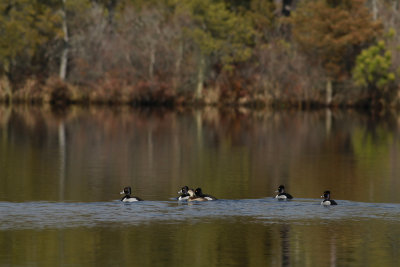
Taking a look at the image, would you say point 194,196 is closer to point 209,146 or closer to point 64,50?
point 209,146

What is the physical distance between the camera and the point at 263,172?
33594mm

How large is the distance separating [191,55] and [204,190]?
6014cm

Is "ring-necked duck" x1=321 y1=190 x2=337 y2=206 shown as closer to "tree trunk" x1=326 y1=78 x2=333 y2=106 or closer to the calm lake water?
the calm lake water

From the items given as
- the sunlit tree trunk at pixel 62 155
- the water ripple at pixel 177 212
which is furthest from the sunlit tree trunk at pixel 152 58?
the water ripple at pixel 177 212

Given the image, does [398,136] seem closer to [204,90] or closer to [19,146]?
[19,146]

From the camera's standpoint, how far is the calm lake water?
17.8m

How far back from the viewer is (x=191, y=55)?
87.2 metres

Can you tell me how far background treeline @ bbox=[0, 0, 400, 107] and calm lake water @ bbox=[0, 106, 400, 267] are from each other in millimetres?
27492

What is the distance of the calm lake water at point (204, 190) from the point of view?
1779 cm

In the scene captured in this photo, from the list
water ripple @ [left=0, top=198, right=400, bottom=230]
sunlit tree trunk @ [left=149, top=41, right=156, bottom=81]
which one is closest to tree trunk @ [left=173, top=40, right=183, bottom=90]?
sunlit tree trunk @ [left=149, top=41, right=156, bottom=81]

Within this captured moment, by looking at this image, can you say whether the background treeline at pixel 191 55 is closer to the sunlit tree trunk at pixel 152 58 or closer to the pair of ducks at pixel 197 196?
the sunlit tree trunk at pixel 152 58

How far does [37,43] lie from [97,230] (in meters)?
68.4

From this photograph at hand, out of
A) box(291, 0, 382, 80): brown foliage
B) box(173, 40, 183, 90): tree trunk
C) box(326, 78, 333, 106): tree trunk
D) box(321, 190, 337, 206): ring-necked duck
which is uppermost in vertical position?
box(291, 0, 382, 80): brown foliage

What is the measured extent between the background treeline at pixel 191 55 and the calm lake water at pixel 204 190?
27492 mm
